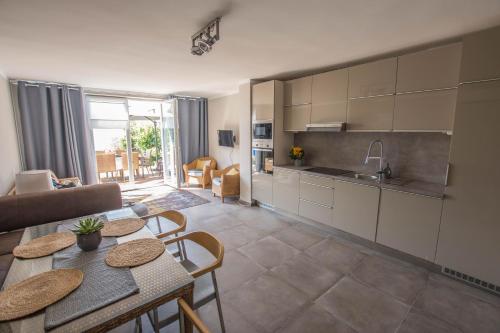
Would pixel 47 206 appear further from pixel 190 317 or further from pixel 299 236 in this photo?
pixel 299 236

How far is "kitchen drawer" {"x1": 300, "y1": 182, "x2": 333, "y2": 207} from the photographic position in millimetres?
3265

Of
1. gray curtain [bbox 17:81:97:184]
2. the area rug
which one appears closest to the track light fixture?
the area rug

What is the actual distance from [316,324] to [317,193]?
1.88 metres

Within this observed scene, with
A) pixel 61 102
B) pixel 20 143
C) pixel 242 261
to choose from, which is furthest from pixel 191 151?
pixel 242 261

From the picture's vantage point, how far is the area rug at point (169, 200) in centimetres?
457

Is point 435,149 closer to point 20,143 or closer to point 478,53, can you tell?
point 478,53

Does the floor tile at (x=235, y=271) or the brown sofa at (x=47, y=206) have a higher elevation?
the brown sofa at (x=47, y=206)

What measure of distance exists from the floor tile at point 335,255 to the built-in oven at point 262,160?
1593 mm

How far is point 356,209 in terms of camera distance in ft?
9.75

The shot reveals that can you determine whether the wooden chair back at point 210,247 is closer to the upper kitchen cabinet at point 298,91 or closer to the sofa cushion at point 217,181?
the upper kitchen cabinet at point 298,91

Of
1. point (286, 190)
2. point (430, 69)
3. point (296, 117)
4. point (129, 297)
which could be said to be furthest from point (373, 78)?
point (129, 297)

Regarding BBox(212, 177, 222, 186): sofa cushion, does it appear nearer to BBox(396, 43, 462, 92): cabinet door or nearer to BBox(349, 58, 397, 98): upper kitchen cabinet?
BBox(349, 58, 397, 98): upper kitchen cabinet

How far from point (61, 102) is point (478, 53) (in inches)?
245

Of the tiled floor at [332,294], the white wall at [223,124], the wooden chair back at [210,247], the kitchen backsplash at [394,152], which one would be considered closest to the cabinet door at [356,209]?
the tiled floor at [332,294]
